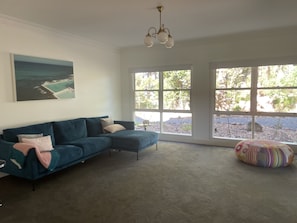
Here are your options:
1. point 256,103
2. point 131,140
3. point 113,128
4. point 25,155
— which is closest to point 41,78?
point 25,155

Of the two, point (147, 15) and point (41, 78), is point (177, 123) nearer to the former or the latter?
point (147, 15)

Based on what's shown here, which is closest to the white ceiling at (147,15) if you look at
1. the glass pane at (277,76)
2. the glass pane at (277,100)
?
the glass pane at (277,76)

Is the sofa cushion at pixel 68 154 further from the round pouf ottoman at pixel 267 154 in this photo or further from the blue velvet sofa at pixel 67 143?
the round pouf ottoman at pixel 267 154

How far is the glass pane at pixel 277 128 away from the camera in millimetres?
4766

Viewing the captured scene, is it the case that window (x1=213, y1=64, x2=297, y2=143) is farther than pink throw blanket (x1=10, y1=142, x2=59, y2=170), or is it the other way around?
window (x1=213, y1=64, x2=297, y2=143)

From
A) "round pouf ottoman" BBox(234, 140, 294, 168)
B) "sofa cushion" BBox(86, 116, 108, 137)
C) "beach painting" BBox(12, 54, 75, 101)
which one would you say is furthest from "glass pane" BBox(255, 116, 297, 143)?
"beach painting" BBox(12, 54, 75, 101)

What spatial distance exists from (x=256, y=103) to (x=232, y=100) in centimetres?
52

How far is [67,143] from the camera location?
4.10m

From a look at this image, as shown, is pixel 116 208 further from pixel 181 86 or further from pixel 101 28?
pixel 181 86

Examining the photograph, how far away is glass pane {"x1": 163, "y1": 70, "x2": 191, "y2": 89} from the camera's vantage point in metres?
5.71

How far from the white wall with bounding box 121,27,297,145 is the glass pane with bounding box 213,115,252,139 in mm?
189

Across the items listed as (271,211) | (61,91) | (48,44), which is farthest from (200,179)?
(48,44)

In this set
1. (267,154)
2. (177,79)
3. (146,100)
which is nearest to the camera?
(267,154)

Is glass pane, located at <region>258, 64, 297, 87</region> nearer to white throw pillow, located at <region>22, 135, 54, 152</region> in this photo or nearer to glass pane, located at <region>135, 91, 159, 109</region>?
glass pane, located at <region>135, 91, 159, 109</region>
